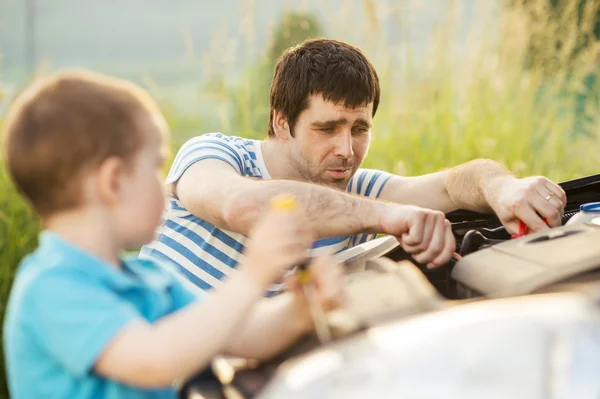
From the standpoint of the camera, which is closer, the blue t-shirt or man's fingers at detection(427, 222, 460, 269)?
the blue t-shirt

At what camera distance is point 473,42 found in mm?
5160

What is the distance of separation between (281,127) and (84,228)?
170 cm

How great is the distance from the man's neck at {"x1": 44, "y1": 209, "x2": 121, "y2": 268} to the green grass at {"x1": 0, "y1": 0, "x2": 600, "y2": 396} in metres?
3.41

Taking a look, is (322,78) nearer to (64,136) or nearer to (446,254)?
(446,254)

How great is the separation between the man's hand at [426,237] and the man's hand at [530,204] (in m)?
0.32

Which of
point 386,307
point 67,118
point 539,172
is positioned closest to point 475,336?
point 386,307

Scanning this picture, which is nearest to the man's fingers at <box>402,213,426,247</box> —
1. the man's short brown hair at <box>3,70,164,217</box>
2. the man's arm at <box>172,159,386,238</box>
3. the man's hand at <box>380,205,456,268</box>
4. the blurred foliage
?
the man's hand at <box>380,205,456,268</box>

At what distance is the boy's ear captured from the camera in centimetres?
144

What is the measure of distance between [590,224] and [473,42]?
3.32 meters

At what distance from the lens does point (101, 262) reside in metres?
1.46

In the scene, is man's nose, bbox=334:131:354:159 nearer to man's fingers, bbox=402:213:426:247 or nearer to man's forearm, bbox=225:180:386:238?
man's forearm, bbox=225:180:386:238

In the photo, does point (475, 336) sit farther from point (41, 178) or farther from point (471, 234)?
point (471, 234)

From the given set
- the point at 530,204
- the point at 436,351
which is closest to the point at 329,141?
the point at 530,204

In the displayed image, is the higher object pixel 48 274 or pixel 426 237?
pixel 48 274
